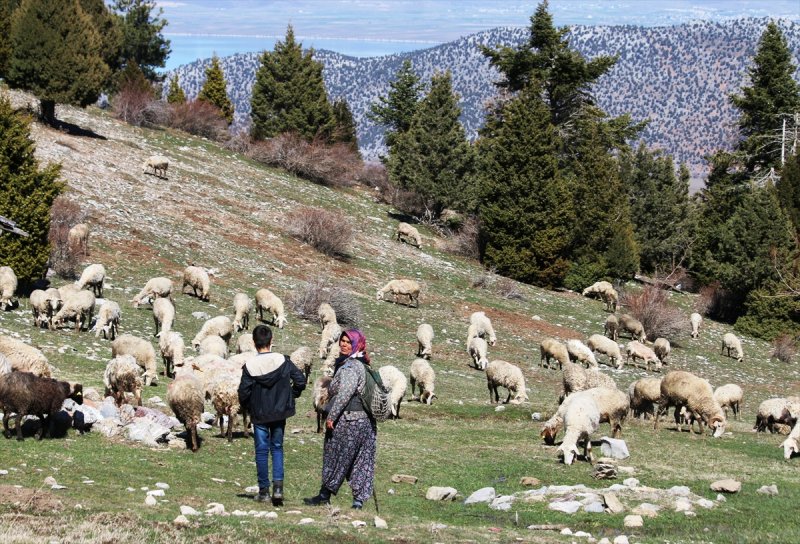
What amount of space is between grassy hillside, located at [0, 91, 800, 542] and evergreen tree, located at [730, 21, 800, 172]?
20942 mm

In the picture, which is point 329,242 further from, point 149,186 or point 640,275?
point 640,275

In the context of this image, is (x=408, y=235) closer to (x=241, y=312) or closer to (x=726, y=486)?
(x=241, y=312)

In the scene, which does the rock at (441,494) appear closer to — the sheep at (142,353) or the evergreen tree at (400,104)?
the sheep at (142,353)

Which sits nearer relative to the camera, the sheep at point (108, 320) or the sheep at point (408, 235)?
the sheep at point (108, 320)

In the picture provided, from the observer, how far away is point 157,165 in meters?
48.8

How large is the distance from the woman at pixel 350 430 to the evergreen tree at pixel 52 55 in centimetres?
4346

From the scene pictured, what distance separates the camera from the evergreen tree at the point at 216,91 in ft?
281

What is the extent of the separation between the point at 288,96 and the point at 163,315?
165 feet

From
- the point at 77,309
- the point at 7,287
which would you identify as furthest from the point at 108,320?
the point at 7,287

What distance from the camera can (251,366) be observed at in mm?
12117

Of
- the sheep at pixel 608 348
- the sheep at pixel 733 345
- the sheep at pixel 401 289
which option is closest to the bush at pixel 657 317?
the sheep at pixel 733 345

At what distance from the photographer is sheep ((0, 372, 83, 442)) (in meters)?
13.9

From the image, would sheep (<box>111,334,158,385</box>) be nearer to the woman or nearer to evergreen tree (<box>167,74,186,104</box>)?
the woman

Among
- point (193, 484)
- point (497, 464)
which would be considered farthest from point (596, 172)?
point (193, 484)
